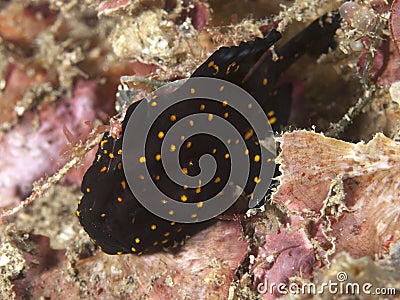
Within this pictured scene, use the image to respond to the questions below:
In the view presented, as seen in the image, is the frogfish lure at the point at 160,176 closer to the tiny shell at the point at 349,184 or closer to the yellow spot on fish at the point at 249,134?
the yellow spot on fish at the point at 249,134

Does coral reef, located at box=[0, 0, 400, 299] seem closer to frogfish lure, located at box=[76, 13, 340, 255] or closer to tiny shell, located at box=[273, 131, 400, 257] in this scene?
tiny shell, located at box=[273, 131, 400, 257]

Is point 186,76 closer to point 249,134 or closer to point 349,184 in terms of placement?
point 249,134

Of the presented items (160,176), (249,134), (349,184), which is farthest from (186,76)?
(349,184)

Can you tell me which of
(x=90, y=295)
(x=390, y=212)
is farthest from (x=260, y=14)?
(x=90, y=295)

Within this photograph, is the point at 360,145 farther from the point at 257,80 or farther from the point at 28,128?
the point at 28,128

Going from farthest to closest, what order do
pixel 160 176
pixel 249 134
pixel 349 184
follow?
pixel 249 134 → pixel 160 176 → pixel 349 184

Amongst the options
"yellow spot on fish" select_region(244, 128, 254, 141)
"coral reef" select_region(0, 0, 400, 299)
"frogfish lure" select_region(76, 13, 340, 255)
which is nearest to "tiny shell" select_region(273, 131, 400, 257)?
"coral reef" select_region(0, 0, 400, 299)

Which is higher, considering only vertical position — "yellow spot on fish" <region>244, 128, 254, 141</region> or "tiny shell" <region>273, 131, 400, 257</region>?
"tiny shell" <region>273, 131, 400, 257</region>
